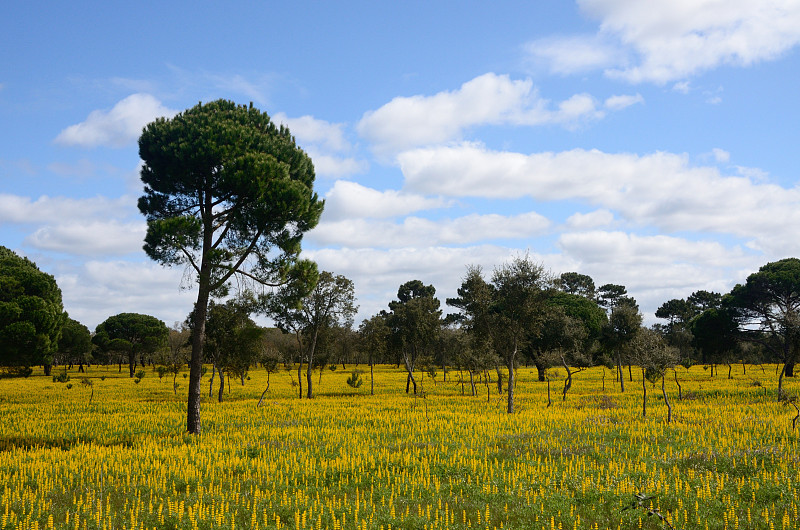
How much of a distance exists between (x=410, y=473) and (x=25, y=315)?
38.9 m

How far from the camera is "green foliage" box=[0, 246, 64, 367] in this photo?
125 feet

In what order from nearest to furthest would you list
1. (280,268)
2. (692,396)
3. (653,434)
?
(653,434) < (280,268) < (692,396)

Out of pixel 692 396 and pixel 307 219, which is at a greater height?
pixel 307 219

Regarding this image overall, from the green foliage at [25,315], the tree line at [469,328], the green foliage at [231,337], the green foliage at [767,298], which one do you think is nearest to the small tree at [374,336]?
the tree line at [469,328]

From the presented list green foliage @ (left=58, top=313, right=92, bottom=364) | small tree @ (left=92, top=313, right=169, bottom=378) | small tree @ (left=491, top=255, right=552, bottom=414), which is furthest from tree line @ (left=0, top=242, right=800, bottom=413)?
small tree @ (left=92, top=313, right=169, bottom=378)

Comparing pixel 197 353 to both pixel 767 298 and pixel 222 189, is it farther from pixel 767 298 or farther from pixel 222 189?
pixel 767 298

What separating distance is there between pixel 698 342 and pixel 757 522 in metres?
58.3

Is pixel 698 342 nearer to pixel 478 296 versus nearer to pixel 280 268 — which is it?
pixel 478 296

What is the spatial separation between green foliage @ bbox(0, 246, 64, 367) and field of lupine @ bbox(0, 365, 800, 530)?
56.3 feet

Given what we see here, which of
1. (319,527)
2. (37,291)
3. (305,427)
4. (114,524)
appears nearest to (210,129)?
(305,427)

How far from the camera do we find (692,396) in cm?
3597

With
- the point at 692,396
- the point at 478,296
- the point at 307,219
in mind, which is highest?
the point at 307,219

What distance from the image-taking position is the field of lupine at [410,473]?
997 centimetres

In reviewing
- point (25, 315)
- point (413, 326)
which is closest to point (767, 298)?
point (413, 326)
